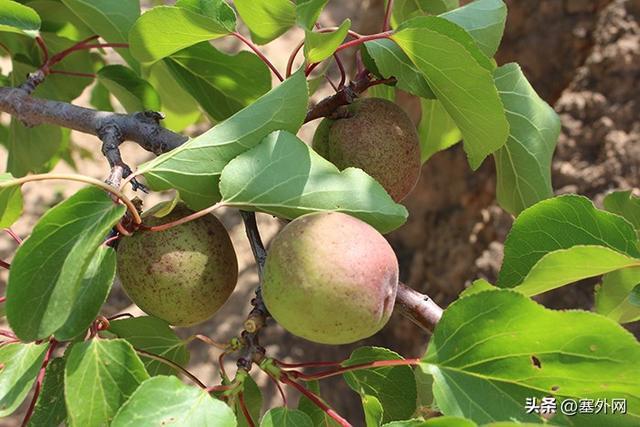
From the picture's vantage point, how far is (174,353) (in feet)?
3.42

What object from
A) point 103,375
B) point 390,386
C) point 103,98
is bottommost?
point 103,98

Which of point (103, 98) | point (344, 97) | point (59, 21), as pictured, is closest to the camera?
point (344, 97)

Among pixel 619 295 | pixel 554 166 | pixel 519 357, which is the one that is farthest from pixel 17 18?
pixel 554 166

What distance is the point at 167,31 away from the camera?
1019 millimetres

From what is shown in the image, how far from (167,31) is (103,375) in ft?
1.58

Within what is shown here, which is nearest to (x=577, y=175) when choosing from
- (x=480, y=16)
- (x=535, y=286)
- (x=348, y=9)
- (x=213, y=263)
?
(x=480, y=16)

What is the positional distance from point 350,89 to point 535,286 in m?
0.43

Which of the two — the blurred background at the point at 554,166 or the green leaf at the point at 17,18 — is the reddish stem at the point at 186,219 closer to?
the green leaf at the point at 17,18

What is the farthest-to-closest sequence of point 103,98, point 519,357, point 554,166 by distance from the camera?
point 554,166, point 103,98, point 519,357

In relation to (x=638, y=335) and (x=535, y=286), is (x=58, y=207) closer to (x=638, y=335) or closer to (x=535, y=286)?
(x=535, y=286)

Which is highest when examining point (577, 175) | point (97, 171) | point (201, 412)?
point (201, 412)

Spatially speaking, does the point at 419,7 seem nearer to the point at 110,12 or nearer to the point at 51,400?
the point at 110,12

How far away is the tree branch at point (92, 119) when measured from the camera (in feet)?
3.51

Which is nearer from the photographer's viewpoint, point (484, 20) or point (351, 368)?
point (351, 368)
